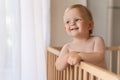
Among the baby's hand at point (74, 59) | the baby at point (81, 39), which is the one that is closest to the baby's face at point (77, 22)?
the baby at point (81, 39)

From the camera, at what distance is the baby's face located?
1145 millimetres

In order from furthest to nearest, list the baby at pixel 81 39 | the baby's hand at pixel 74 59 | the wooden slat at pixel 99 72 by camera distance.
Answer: the baby at pixel 81 39 < the baby's hand at pixel 74 59 < the wooden slat at pixel 99 72

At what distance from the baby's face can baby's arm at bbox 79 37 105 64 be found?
0.09 metres

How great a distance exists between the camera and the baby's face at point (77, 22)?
114cm

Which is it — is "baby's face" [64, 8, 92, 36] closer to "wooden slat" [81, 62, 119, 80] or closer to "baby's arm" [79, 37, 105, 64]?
"baby's arm" [79, 37, 105, 64]

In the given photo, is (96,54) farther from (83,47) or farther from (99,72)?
(99,72)

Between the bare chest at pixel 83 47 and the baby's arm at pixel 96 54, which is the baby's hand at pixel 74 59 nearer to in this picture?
the baby's arm at pixel 96 54

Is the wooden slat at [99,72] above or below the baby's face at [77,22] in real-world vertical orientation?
below

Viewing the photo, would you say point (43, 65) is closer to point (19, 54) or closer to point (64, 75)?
point (19, 54)

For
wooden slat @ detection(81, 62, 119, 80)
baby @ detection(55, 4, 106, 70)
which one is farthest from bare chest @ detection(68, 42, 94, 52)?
wooden slat @ detection(81, 62, 119, 80)

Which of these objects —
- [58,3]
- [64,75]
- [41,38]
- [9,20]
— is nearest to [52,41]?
[41,38]

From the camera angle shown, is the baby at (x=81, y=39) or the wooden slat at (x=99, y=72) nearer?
the wooden slat at (x=99, y=72)

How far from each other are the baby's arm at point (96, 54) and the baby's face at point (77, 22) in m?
0.09

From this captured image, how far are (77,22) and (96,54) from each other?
0.57 ft
